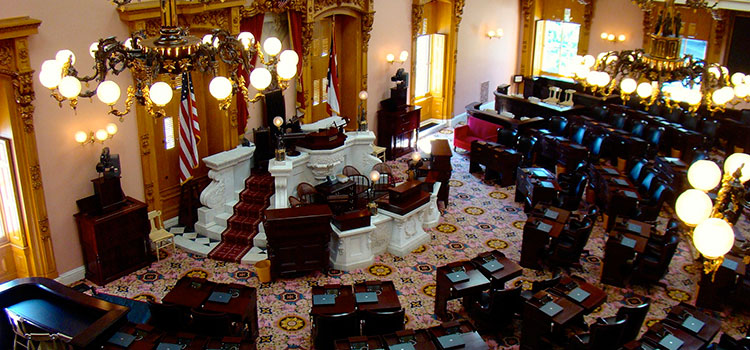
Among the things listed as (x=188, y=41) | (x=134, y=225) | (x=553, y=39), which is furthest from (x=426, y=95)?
(x=188, y=41)

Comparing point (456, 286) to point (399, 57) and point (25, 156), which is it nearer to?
point (25, 156)

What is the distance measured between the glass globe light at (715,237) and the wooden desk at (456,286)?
4.15 m

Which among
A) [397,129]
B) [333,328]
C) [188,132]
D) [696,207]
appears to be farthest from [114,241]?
[696,207]

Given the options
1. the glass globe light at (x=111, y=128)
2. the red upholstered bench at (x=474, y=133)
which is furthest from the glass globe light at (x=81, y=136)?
the red upholstered bench at (x=474, y=133)

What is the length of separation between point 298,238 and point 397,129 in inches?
247

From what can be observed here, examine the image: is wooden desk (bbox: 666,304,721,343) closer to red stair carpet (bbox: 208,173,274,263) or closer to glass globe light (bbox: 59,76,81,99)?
red stair carpet (bbox: 208,173,274,263)

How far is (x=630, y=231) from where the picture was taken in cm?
1003

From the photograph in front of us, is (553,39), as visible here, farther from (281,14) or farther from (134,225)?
(134,225)

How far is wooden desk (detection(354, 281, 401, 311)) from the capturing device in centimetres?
785

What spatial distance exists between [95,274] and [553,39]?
16.2 metres

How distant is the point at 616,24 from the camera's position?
18594 millimetres

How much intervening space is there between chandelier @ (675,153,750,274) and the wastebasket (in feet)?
20.7

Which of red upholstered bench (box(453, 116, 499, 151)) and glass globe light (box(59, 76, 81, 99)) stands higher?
glass globe light (box(59, 76, 81, 99))

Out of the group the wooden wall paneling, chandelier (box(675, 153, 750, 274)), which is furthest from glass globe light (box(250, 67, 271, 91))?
the wooden wall paneling
